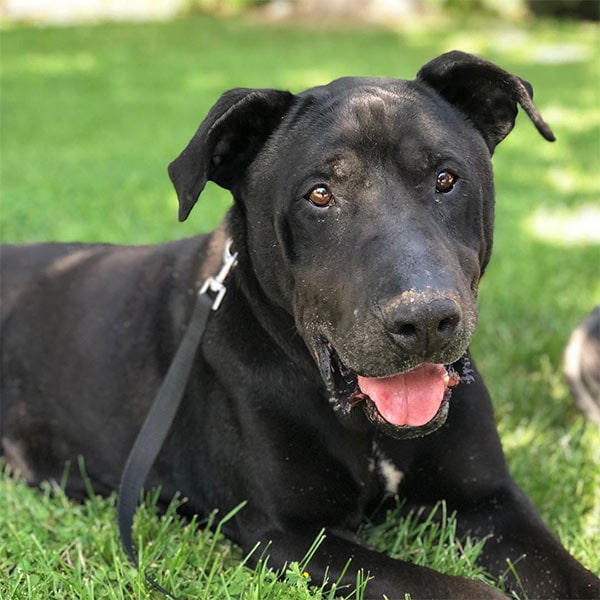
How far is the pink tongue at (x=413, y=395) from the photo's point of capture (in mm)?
2990

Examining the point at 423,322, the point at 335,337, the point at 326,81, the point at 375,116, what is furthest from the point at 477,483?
the point at 326,81

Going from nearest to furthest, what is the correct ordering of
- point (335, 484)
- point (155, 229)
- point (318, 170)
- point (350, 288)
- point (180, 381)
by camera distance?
point (350, 288) < point (318, 170) < point (335, 484) < point (180, 381) < point (155, 229)

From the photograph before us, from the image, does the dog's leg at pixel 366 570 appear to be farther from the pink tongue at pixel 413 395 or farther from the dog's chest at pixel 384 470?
the pink tongue at pixel 413 395

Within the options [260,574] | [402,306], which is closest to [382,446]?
[260,574]

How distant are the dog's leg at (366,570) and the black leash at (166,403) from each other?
525 millimetres

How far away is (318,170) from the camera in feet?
10.1

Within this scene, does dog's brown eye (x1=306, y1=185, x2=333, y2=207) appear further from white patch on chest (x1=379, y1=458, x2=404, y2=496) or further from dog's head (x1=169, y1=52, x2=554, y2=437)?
white patch on chest (x1=379, y1=458, x2=404, y2=496)

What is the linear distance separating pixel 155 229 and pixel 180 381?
399cm

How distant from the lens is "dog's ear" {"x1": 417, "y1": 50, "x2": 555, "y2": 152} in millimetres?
3307

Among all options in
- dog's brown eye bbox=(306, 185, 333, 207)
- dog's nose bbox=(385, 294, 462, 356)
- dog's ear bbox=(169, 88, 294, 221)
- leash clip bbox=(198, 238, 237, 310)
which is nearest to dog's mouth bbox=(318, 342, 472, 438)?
dog's nose bbox=(385, 294, 462, 356)

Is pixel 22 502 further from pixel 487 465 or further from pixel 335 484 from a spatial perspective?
pixel 487 465

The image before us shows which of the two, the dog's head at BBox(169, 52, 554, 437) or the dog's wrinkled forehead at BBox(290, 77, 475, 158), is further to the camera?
the dog's wrinkled forehead at BBox(290, 77, 475, 158)

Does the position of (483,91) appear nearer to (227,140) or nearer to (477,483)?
(227,140)

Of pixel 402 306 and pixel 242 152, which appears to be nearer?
pixel 402 306
